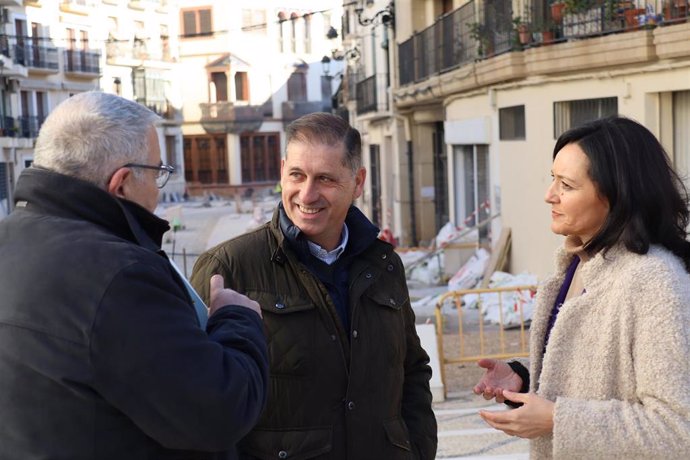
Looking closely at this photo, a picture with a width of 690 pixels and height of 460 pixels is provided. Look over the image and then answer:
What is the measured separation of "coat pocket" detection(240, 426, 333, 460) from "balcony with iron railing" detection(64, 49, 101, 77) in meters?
48.5

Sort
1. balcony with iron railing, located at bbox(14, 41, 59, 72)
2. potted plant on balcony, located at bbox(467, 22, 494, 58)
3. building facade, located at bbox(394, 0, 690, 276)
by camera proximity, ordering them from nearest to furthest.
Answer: building facade, located at bbox(394, 0, 690, 276)
potted plant on balcony, located at bbox(467, 22, 494, 58)
balcony with iron railing, located at bbox(14, 41, 59, 72)

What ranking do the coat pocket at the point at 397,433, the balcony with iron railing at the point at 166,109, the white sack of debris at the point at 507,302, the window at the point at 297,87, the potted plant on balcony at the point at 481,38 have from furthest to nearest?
the window at the point at 297,87
the balcony with iron railing at the point at 166,109
the potted plant on balcony at the point at 481,38
the white sack of debris at the point at 507,302
the coat pocket at the point at 397,433

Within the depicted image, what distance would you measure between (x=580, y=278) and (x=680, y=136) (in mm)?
8322

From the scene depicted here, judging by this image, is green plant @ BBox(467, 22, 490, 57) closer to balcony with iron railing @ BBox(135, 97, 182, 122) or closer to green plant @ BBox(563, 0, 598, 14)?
green plant @ BBox(563, 0, 598, 14)

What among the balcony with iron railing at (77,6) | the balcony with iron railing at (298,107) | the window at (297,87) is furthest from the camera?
the window at (297,87)

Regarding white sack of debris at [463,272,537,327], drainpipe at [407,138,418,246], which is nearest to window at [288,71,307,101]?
drainpipe at [407,138,418,246]

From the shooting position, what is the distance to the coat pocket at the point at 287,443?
10.7 ft

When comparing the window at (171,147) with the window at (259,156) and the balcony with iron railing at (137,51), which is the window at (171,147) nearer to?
the window at (259,156)

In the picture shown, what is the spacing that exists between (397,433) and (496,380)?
383 millimetres

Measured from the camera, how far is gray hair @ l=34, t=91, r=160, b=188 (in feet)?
8.30

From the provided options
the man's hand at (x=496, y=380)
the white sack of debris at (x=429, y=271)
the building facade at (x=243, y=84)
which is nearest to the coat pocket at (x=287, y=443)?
the man's hand at (x=496, y=380)

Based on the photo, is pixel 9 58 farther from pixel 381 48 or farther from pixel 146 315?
pixel 146 315

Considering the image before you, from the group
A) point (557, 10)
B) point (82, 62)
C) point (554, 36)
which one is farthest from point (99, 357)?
point (82, 62)

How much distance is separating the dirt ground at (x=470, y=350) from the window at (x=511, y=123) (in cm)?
383
